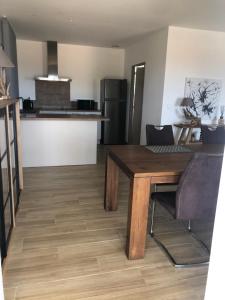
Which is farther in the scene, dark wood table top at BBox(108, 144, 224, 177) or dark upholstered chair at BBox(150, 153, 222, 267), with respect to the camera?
dark wood table top at BBox(108, 144, 224, 177)

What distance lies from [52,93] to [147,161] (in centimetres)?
478

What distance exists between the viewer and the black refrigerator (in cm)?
620

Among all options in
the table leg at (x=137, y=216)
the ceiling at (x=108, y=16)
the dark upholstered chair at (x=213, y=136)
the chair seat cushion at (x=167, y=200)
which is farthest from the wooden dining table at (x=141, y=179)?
the ceiling at (x=108, y=16)

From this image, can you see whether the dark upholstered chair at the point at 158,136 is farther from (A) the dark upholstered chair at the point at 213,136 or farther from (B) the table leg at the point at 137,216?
(B) the table leg at the point at 137,216

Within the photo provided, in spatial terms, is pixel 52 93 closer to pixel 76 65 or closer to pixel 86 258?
pixel 76 65

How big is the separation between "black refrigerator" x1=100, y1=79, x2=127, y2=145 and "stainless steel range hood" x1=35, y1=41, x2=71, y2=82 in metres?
1.17

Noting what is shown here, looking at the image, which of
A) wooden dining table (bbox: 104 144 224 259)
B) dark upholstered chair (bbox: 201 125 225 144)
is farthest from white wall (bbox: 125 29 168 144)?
wooden dining table (bbox: 104 144 224 259)

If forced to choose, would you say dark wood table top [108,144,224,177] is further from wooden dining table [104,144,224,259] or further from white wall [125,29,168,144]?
white wall [125,29,168,144]

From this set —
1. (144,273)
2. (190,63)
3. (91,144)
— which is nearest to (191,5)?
(190,63)

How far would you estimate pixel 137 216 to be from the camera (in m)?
1.97

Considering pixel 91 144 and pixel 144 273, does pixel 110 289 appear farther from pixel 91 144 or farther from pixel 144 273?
pixel 91 144

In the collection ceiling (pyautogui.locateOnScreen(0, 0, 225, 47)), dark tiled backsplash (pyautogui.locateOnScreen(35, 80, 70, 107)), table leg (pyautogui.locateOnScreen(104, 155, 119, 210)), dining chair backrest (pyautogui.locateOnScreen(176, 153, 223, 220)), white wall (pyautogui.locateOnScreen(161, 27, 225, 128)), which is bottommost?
table leg (pyautogui.locateOnScreen(104, 155, 119, 210))

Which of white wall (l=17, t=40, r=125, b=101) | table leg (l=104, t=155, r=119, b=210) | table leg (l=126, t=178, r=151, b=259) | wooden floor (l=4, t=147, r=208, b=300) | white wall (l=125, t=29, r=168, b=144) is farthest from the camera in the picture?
white wall (l=17, t=40, r=125, b=101)

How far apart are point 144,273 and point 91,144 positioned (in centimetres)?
295
